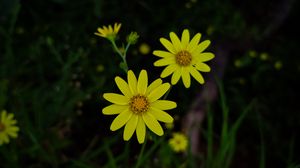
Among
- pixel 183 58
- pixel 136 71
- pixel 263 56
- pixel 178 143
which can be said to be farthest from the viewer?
pixel 263 56

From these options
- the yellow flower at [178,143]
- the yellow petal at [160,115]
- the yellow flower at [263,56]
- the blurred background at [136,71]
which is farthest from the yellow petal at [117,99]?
the yellow flower at [263,56]

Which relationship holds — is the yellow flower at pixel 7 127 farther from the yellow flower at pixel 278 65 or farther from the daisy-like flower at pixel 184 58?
the yellow flower at pixel 278 65

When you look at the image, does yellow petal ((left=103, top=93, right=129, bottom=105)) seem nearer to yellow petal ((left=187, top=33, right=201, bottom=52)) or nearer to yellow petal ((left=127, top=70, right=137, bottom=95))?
yellow petal ((left=127, top=70, right=137, bottom=95))

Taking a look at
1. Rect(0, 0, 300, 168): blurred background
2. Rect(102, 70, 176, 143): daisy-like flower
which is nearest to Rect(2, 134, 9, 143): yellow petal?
Rect(0, 0, 300, 168): blurred background

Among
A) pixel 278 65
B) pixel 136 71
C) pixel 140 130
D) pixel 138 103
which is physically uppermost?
pixel 278 65

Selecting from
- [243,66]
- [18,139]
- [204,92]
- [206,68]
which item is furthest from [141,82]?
[243,66]

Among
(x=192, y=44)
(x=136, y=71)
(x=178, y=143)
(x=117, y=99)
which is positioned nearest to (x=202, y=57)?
(x=192, y=44)

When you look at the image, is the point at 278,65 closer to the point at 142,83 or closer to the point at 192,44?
the point at 192,44

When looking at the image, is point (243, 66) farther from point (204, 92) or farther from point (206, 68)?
point (206, 68)

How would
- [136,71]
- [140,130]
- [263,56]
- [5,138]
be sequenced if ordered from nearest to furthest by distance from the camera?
[140,130], [5,138], [136,71], [263,56]
